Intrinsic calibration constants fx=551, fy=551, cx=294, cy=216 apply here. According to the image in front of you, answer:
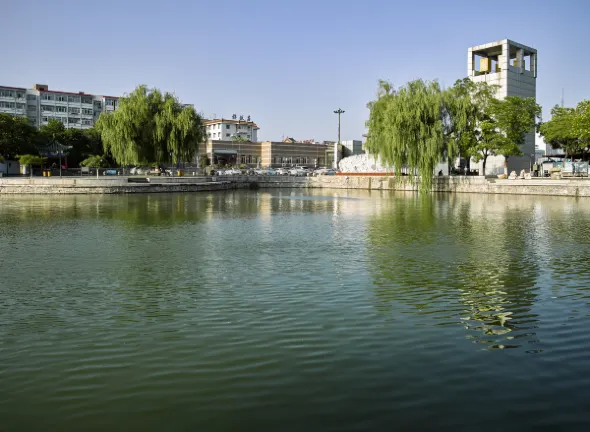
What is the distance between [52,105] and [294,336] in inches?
4541

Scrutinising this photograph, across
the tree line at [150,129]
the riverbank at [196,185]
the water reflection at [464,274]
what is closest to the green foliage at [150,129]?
the tree line at [150,129]

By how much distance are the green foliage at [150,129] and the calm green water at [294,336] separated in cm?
3452

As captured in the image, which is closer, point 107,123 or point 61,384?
point 61,384

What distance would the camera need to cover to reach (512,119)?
5247cm

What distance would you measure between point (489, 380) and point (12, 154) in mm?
76248

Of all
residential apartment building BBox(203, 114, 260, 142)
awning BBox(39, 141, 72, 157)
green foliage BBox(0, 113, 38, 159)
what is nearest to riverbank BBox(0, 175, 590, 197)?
green foliage BBox(0, 113, 38, 159)

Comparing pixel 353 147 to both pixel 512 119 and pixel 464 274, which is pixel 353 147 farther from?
→ pixel 464 274

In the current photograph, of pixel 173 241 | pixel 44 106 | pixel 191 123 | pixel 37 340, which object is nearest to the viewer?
pixel 37 340

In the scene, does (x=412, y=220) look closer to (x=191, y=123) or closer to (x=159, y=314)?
(x=159, y=314)

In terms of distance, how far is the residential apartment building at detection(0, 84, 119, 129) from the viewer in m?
104

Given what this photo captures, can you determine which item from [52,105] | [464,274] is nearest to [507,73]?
[464,274]

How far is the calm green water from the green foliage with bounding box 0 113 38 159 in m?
58.1

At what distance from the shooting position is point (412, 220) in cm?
2566

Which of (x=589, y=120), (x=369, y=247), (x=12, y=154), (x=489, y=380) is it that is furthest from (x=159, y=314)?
(x=12, y=154)
